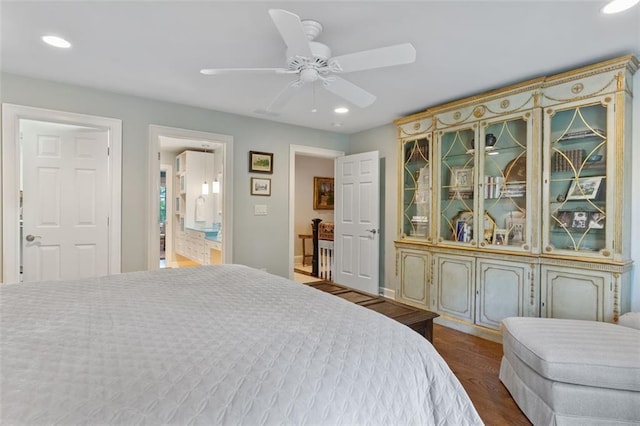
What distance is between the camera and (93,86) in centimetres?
304

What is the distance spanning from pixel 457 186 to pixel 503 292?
1153 millimetres

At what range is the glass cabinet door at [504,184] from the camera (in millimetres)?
2922

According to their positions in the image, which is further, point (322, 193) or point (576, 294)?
point (322, 193)

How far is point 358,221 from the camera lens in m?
4.52

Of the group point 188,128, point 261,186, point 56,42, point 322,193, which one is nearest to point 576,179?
point 261,186

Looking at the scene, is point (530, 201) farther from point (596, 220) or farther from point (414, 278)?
point (414, 278)

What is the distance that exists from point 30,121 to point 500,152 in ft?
14.3

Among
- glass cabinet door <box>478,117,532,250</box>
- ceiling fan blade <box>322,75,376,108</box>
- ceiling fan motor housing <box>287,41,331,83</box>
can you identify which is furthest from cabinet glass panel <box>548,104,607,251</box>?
ceiling fan motor housing <box>287,41,331,83</box>

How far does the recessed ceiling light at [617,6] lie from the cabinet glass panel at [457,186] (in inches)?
58.1

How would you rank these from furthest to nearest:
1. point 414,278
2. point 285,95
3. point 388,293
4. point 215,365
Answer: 1. point 388,293
2. point 414,278
3. point 285,95
4. point 215,365

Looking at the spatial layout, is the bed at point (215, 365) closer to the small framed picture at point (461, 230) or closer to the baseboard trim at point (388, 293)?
the small framed picture at point (461, 230)

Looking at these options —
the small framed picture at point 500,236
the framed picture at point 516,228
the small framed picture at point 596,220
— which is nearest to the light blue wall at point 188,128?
the small framed picture at point 500,236

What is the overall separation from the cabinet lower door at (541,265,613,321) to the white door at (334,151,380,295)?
197 centimetres

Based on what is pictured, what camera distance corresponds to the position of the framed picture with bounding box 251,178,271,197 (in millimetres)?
4105
